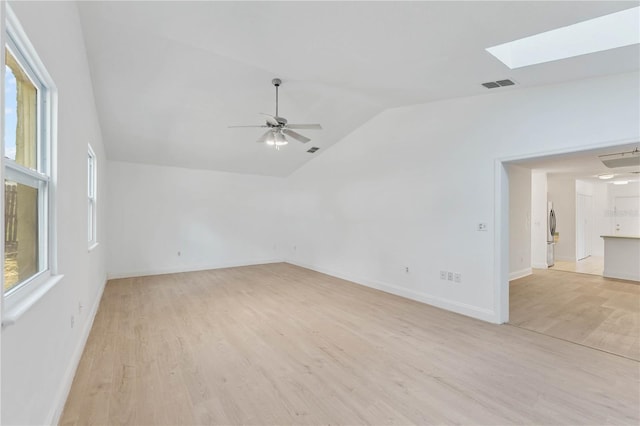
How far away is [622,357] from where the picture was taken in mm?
2760

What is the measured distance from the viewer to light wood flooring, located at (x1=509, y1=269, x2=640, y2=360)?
317 centimetres

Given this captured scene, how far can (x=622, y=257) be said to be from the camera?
6.05m

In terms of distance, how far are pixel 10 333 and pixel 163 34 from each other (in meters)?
2.70

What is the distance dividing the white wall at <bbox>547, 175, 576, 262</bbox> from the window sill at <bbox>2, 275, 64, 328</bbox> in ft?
32.9

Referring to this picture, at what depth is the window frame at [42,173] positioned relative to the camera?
58.1 inches

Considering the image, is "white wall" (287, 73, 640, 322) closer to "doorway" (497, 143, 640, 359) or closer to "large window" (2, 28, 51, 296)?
"doorway" (497, 143, 640, 359)

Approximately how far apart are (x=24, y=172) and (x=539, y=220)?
9.10 meters

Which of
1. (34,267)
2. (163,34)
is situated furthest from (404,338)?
(163,34)

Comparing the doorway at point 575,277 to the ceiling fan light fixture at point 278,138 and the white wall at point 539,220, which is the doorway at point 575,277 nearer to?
the white wall at point 539,220

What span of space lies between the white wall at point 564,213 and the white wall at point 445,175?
5677mm

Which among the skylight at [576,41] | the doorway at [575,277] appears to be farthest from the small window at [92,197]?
the doorway at [575,277]

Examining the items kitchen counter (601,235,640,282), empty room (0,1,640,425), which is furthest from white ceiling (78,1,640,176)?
kitchen counter (601,235,640,282)

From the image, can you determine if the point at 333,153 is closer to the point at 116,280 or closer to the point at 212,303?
the point at 212,303

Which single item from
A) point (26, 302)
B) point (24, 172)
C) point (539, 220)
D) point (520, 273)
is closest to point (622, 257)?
point (539, 220)
